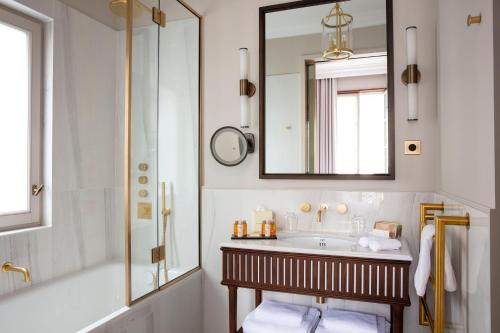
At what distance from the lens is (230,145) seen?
244 cm

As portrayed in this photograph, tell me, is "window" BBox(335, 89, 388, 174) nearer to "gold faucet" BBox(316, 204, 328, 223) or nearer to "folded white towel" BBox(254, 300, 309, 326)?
"gold faucet" BBox(316, 204, 328, 223)

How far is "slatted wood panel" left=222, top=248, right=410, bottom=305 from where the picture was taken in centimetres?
170

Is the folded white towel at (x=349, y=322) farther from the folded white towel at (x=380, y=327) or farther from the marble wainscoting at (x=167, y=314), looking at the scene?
the marble wainscoting at (x=167, y=314)

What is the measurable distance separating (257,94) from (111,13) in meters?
1.06

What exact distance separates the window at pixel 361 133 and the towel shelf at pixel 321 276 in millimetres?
627

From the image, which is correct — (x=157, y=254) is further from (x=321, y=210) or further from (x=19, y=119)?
(x=19, y=119)

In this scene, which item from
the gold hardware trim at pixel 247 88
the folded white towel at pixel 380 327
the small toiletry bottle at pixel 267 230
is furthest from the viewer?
the gold hardware trim at pixel 247 88

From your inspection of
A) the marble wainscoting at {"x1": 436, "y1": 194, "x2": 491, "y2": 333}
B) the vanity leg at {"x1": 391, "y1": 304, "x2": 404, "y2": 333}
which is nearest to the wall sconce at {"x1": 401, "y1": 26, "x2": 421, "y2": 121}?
the marble wainscoting at {"x1": 436, "y1": 194, "x2": 491, "y2": 333}

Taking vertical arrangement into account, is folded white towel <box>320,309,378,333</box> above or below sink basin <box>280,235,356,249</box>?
below

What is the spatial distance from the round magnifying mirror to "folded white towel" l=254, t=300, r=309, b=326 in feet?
3.04

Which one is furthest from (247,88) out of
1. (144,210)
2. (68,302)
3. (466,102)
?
(68,302)

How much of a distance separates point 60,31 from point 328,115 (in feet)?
6.01

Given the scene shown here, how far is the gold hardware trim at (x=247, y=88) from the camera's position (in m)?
2.36

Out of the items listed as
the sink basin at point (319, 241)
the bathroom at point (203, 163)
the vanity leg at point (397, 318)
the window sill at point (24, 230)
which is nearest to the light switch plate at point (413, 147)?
the bathroom at point (203, 163)
